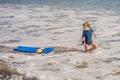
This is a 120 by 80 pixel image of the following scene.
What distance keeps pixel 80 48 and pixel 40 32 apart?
3682 millimetres

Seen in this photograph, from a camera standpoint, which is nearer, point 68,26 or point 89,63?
point 89,63

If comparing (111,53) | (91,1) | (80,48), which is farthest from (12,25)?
(91,1)

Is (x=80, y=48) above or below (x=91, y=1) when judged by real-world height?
below

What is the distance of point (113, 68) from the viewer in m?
7.79

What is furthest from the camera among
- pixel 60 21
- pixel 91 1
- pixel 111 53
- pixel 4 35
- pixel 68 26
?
pixel 91 1

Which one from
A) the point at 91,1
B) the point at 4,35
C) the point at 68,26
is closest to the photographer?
the point at 4,35

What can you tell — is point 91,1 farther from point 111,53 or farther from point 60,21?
point 111,53

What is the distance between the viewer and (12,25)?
50.5ft

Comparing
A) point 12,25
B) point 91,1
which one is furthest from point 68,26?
point 91,1

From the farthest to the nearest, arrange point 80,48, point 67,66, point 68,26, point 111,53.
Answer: point 68,26 → point 80,48 → point 111,53 → point 67,66

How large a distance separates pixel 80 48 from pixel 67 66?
7.16ft

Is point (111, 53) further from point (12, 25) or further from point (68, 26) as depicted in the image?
point (12, 25)

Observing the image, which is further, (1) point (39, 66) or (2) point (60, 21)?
(2) point (60, 21)

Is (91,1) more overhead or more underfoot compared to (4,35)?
more overhead
